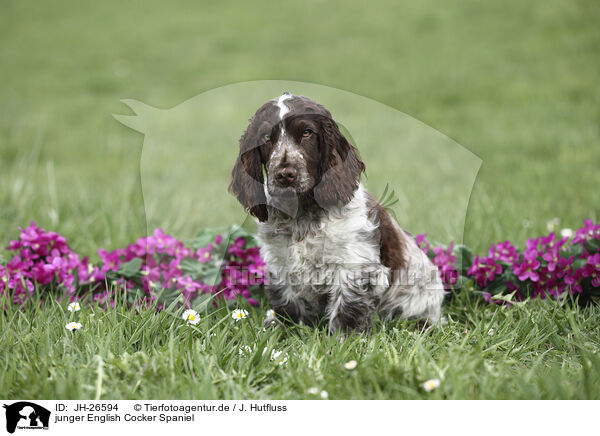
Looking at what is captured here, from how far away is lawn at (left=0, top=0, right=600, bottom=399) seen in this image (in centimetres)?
266

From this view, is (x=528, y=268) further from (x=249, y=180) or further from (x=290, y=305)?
(x=249, y=180)

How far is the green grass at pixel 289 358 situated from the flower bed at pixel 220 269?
1.06 ft

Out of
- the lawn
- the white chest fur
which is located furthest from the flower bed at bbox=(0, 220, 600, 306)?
the white chest fur

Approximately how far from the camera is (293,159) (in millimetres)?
2752

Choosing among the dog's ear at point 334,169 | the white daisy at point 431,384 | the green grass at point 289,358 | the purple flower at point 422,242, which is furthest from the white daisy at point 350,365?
the purple flower at point 422,242

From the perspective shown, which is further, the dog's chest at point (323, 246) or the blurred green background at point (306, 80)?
the blurred green background at point (306, 80)

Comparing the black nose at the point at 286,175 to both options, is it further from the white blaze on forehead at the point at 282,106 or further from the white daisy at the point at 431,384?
the white daisy at the point at 431,384

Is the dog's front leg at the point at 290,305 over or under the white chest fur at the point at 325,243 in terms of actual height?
under

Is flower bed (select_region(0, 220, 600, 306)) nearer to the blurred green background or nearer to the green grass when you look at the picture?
the green grass

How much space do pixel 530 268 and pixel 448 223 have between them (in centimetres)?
105

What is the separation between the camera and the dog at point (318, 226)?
280cm

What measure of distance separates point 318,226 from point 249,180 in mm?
417
